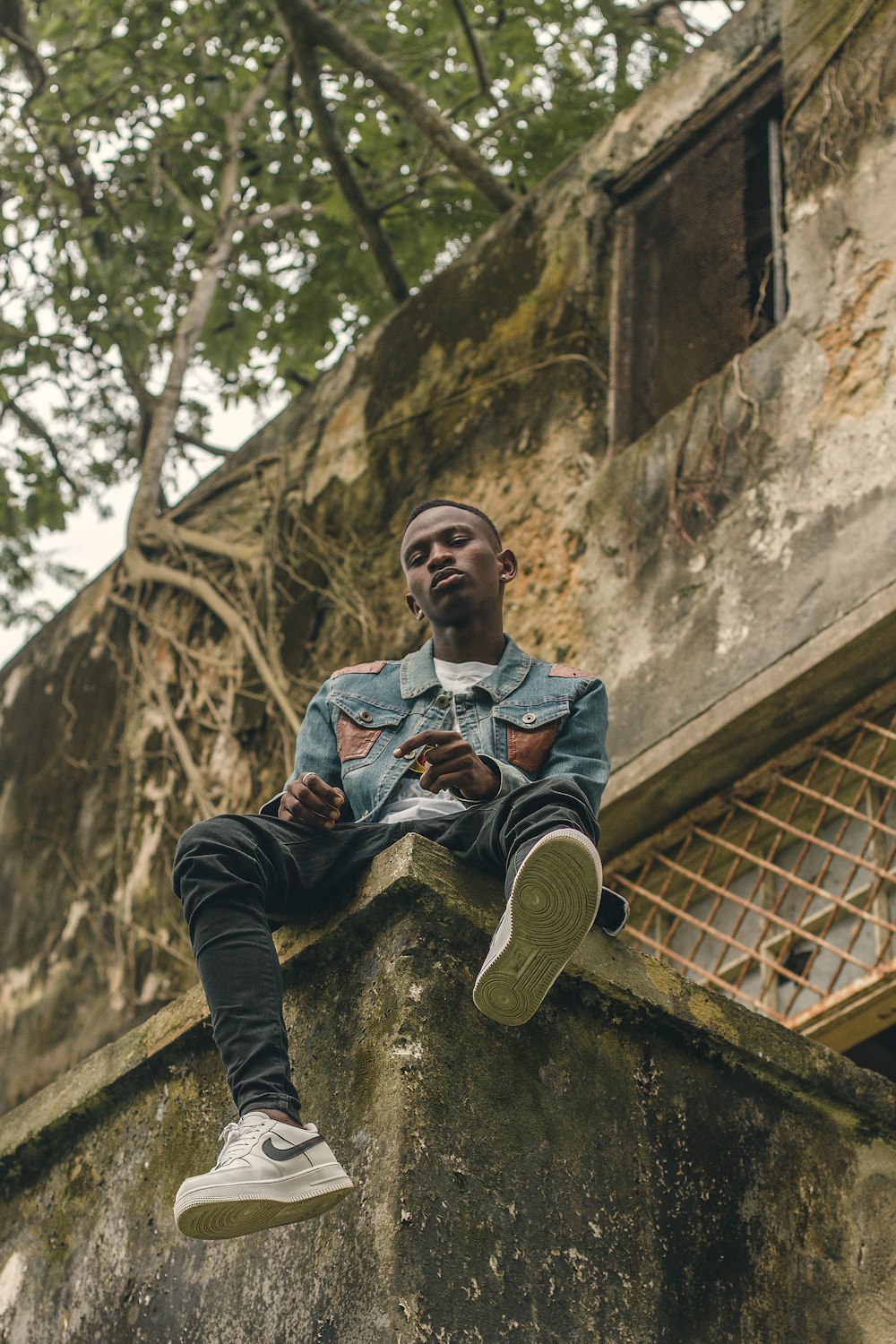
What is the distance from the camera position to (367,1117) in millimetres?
2305

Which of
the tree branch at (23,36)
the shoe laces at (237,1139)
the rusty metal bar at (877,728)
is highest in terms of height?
the tree branch at (23,36)

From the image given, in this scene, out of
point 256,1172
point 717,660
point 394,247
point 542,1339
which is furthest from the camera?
point 394,247

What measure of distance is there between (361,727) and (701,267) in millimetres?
3108

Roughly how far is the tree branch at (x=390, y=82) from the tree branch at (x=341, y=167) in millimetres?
80

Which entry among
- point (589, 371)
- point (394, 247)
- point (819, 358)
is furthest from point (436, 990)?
point (394, 247)

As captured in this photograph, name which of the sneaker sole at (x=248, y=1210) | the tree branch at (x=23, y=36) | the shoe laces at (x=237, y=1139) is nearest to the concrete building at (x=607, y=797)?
the sneaker sole at (x=248, y=1210)

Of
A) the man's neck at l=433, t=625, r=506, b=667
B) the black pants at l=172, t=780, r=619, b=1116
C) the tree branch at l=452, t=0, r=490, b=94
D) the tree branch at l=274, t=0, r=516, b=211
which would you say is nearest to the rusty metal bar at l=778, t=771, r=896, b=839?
the man's neck at l=433, t=625, r=506, b=667

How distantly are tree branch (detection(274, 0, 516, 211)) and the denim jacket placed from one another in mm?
3876

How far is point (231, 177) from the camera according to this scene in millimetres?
7742

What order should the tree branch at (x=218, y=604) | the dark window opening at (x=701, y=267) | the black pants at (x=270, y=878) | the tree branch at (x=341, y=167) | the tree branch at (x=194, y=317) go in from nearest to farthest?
the black pants at (x=270, y=878) → the dark window opening at (x=701, y=267) → the tree branch at (x=218, y=604) → the tree branch at (x=341, y=167) → the tree branch at (x=194, y=317)

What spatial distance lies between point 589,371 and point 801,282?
3.08ft

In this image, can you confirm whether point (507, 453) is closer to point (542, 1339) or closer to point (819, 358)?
point (819, 358)

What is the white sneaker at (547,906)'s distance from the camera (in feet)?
7.21

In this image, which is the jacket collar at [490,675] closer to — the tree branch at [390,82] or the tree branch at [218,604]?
the tree branch at [218,604]
